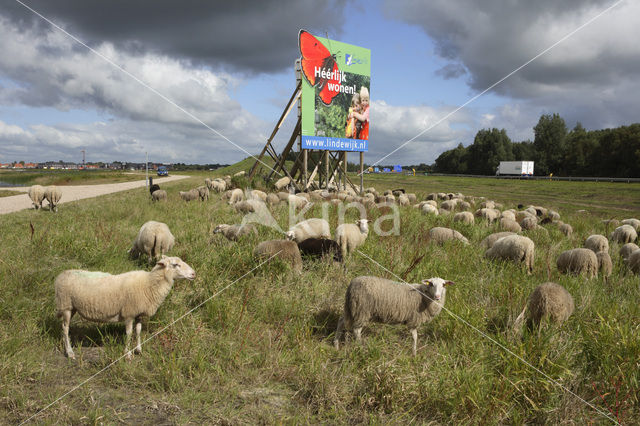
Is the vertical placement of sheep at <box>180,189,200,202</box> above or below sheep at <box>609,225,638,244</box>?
above

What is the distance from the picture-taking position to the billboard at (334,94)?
19.0 meters

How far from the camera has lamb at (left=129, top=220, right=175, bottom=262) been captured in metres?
7.56

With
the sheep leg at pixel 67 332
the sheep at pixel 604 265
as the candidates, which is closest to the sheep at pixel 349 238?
the sheep leg at pixel 67 332

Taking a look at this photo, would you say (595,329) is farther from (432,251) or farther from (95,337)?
(95,337)

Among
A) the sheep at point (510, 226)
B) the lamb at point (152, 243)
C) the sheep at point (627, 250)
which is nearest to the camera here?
the lamb at point (152, 243)

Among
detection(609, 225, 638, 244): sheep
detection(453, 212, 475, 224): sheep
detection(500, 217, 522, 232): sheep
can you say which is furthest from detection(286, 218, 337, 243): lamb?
detection(609, 225, 638, 244): sheep

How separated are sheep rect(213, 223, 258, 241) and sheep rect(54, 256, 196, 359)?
4226mm

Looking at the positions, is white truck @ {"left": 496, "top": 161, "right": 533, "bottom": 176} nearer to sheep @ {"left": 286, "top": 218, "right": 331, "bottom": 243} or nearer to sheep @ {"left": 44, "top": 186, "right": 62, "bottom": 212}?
sheep @ {"left": 286, "top": 218, "right": 331, "bottom": 243}

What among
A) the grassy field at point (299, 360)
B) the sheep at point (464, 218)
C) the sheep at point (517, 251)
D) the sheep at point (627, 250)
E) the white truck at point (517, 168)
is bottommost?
the grassy field at point (299, 360)

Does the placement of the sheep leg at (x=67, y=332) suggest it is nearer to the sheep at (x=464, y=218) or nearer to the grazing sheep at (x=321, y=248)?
the grazing sheep at (x=321, y=248)

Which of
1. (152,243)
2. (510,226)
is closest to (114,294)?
(152,243)

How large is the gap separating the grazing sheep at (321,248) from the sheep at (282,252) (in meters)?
0.78

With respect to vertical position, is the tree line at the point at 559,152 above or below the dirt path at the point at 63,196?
above

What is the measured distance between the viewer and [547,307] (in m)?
4.89
